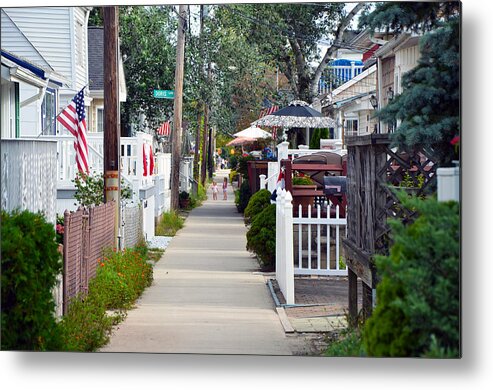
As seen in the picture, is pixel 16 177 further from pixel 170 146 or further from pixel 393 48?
pixel 170 146

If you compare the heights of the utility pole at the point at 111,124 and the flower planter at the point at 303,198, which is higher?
the utility pole at the point at 111,124

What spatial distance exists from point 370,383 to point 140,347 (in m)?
1.85

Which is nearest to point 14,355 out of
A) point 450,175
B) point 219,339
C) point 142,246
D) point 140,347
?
point 140,347

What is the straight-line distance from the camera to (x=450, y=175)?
7.74 metres

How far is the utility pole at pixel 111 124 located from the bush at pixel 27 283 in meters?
3.57

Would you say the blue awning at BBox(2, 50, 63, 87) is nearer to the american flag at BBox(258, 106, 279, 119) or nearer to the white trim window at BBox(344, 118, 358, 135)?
the american flag at BBox(258, 106, 279, 119)

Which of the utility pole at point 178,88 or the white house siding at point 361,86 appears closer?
the white house siding at point 361,86

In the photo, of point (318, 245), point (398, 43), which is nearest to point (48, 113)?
point (318, 245)

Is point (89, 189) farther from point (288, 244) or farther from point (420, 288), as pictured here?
point (420, 288)

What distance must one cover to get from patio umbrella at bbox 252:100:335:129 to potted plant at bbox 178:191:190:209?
5.69m

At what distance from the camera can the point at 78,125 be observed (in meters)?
11.7

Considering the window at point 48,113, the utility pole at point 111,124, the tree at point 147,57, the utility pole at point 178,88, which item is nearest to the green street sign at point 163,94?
the tree at point 147,57

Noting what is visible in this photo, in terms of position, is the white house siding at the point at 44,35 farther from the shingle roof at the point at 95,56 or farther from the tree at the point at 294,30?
the tree at the point at 294,30

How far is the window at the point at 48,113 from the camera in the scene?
11.7 metres
